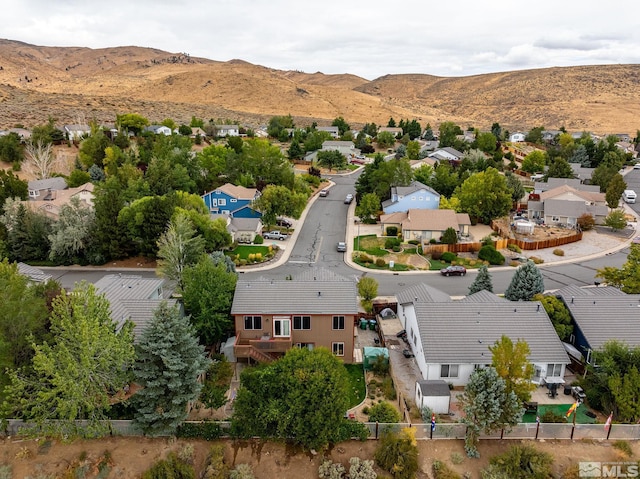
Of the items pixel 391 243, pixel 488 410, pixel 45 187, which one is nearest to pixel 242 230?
pixel 391 243

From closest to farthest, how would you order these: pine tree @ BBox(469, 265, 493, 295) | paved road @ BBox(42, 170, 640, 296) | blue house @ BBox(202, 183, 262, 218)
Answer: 1. pine tree @ BBox(469, 265, 493, 295)
2. paved road @ BBox(42, 170, 640, 296)
3. blue house @ BBox(202, 183, 262, 218)

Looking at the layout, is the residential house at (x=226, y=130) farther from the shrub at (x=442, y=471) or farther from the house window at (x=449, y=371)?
the shrub at (x=442, y=471)

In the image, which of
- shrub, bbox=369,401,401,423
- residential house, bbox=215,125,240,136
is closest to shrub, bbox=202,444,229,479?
shrub, bbox=369,401,401,423

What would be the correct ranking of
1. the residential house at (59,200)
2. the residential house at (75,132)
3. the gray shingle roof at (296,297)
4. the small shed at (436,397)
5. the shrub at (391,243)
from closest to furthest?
the small shed at (436,397), the gray shingle roof at (296,297), the shrub at (391,243), the residential house at (59,200), the residential house at (75,132)

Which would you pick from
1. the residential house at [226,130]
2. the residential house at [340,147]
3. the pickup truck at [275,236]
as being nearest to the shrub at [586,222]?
the pickup truck at [275,236]

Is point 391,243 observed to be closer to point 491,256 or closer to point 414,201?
point 491,256

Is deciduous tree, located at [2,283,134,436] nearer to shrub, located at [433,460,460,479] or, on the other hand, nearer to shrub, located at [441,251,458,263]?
shrub, located at [433,460,460,479]
